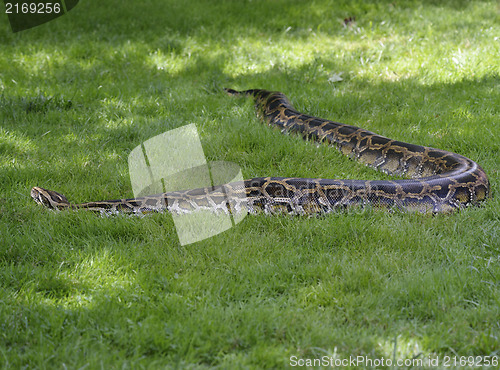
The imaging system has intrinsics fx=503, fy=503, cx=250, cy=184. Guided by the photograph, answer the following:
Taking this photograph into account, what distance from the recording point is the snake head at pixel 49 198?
5.88 metres

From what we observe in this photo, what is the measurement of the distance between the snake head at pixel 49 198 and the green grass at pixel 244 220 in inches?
6.6

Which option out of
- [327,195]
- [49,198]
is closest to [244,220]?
[327,195]

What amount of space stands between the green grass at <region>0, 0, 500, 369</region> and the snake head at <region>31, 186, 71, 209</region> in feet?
0.55

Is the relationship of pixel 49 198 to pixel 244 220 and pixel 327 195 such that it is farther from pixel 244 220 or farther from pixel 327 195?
pixel 327 195

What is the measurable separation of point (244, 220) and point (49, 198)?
91.9 inches

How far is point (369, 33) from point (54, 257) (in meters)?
10.1

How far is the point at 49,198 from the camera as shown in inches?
234

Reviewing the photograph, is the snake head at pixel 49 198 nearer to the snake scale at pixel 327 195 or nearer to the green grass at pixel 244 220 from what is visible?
the snake scale at pixel 327 195

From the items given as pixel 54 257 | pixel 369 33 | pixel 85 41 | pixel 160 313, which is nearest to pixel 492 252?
pixel 160 313

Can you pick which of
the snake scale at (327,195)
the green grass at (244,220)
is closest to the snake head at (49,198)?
the snake scale at (327,195)

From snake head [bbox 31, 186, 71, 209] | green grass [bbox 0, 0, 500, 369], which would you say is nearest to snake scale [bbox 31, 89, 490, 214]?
snake head [bbox 31, 186, 71, 209]

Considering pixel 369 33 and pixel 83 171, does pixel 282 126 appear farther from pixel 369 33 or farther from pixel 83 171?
pixel 369 33

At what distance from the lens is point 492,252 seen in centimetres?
493

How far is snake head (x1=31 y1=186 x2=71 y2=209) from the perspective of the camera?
19.3 ft
